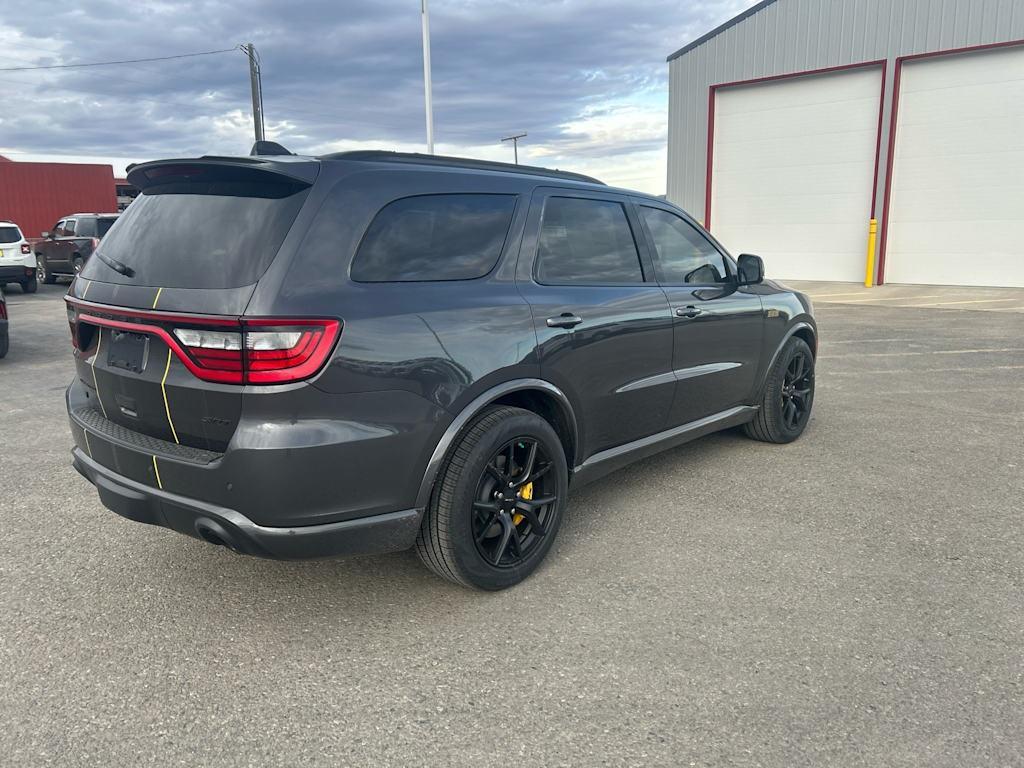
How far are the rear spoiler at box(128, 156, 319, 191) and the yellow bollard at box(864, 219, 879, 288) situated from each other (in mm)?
15411

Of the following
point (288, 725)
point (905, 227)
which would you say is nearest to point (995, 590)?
point (288, 725)

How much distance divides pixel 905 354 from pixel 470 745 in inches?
317

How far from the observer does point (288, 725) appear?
237 centimetres

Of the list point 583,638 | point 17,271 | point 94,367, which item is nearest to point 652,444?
point 583,638

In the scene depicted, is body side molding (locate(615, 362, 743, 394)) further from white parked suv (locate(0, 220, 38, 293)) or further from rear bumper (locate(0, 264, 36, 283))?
rear bumper (locate(0, 264, 36, 283))

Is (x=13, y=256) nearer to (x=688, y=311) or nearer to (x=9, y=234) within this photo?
(x=9, y=234)

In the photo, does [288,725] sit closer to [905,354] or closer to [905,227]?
[905,354]

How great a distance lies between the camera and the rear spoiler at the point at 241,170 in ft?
8.91

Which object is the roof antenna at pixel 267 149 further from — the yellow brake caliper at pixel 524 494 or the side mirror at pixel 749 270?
the side mirror at pixel 749 270

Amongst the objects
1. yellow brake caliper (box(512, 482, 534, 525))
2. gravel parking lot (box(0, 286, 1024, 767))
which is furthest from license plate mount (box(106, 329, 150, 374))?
yellow brake caliper (box(512, 482, 534, 525))

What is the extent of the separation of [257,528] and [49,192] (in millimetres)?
33951

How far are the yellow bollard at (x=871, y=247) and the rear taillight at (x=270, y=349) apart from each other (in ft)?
51.4

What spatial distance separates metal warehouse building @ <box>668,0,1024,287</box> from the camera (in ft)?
47.8

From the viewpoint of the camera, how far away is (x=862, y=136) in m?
16.0
